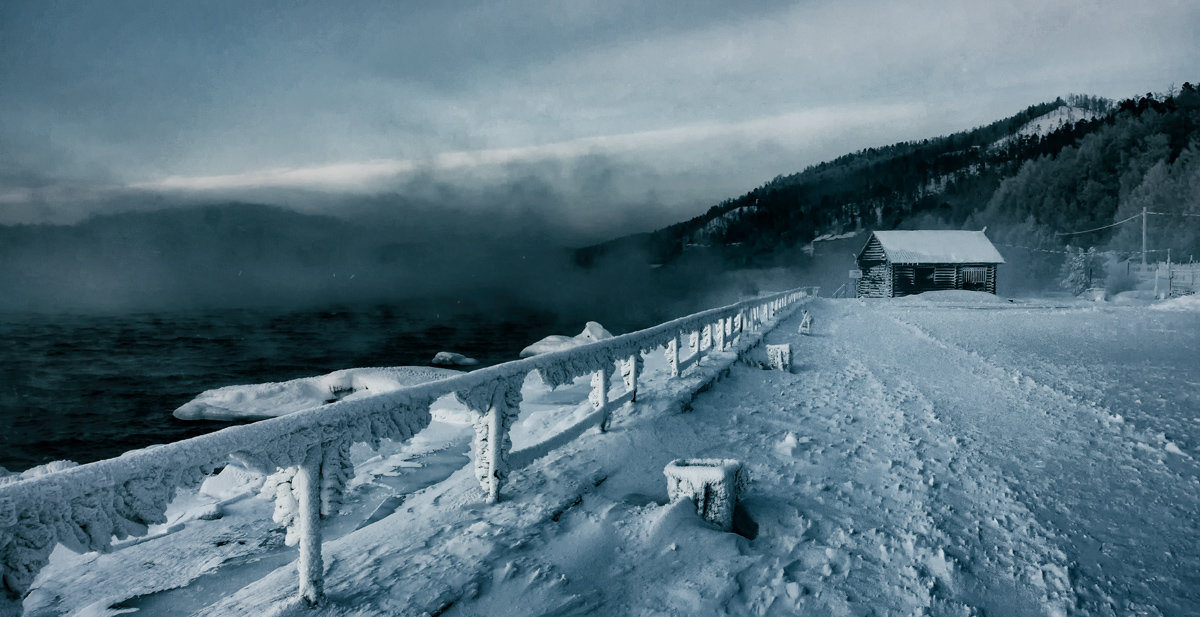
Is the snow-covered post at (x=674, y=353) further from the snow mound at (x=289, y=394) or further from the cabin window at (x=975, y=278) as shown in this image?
the cabin window at (x=975, y=278)

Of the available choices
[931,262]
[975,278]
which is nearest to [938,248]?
[931,262]

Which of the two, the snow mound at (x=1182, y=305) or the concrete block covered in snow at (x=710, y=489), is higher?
the concrete block covered in snow at (x=710, y=489)

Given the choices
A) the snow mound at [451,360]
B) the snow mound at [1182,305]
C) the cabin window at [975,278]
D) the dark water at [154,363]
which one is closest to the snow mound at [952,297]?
the cabin window at [975,278]

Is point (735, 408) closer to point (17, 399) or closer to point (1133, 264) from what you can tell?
point (17, 399)

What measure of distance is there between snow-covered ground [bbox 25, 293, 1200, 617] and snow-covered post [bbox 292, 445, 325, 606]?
95 millimetres

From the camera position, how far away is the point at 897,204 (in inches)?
6073

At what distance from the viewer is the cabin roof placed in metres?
49.9

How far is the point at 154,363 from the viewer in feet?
161

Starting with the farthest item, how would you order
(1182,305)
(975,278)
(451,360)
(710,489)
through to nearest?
(975,278) → (451,360) → (1182,305) → (710,489)

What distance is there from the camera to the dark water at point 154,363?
2570 centimetres

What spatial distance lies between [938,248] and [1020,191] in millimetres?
61688

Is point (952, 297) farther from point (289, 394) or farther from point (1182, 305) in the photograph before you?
point (289, 394)

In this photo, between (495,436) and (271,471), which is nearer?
(271,471)

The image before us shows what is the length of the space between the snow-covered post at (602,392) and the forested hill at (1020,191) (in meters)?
84.3
